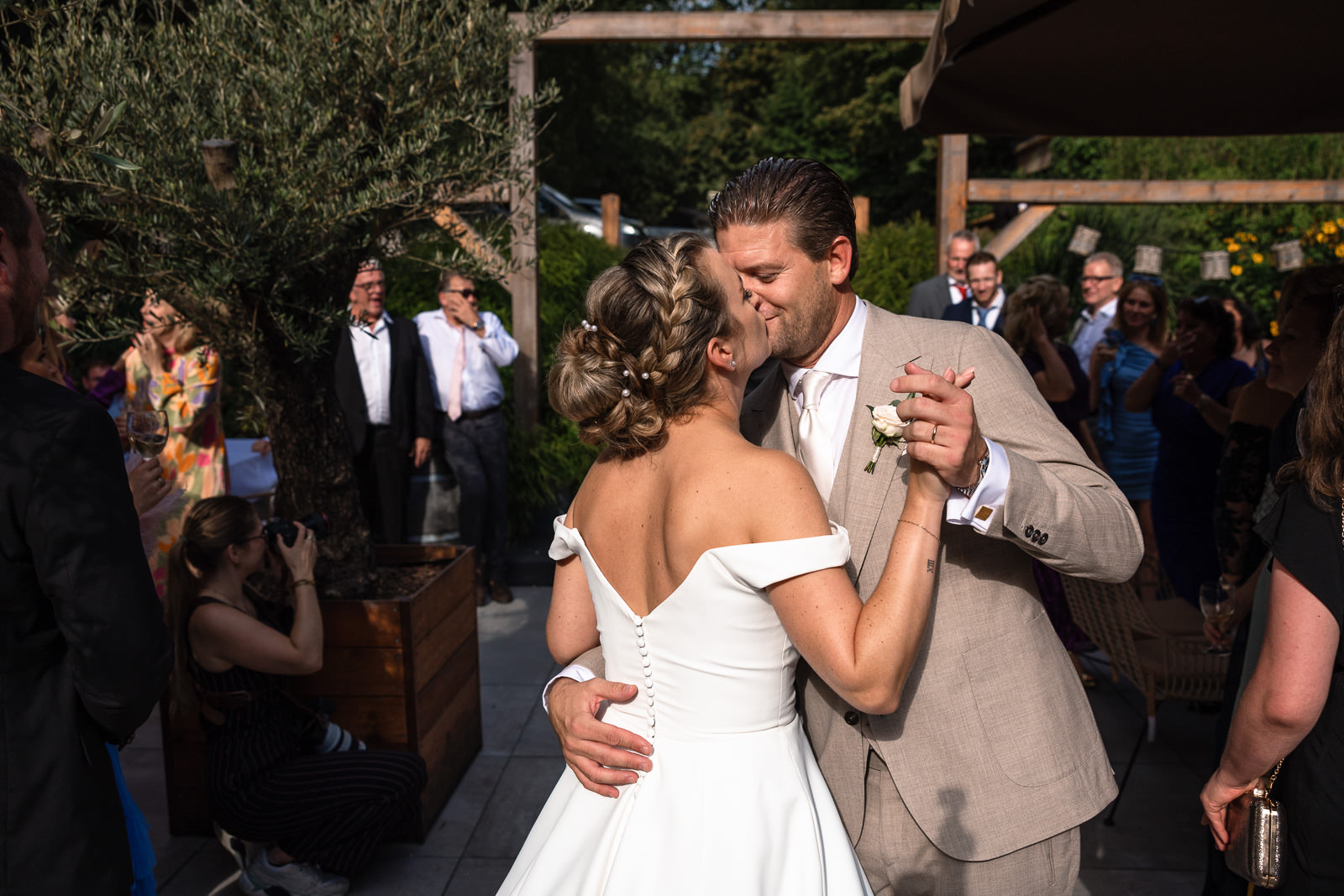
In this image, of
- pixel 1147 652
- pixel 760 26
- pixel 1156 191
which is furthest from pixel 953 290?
pixel 1147 652

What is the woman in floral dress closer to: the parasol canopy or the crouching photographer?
the crouching photographer

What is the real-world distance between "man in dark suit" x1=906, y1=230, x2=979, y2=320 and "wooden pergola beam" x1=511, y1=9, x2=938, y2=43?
1.39m

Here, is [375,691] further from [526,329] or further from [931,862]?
[526,329]

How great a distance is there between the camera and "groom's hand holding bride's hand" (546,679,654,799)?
183 cm

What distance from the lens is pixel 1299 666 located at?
1794 mm

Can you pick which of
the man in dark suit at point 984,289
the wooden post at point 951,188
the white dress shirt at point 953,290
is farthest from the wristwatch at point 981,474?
the wooden post at point 951,188

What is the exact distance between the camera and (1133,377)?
6.02m

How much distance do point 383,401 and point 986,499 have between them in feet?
17.5

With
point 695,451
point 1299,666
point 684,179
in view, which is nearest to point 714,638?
point 695,451

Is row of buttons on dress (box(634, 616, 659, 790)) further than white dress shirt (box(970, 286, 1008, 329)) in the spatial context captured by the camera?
No

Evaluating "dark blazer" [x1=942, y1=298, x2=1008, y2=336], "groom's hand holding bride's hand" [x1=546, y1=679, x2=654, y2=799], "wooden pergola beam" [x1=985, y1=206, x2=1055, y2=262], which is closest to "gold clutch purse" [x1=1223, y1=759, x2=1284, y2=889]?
"groom's hand holding bride's hand" [x1=546, y1=679, x2=654, y2=799]

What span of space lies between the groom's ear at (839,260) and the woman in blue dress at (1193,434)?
3623mm

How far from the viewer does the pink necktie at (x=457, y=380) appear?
253 inches

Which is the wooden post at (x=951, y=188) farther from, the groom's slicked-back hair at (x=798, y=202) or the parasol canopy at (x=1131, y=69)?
the groom's slicked-back hair at (x=798, y=202)
